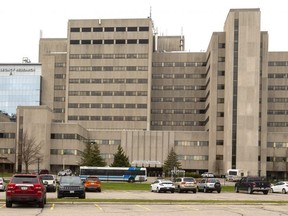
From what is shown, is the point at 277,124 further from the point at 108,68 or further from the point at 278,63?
the point at 108,68

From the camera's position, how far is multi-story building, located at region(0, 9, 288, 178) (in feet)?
444

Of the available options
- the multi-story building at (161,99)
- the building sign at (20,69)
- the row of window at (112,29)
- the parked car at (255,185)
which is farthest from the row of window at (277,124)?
the parked car at (255,185)

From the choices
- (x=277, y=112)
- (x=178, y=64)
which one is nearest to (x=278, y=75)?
(x=277, y=112)

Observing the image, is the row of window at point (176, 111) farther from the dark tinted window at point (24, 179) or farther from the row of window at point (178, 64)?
the dark tinted window at point (24, 179)

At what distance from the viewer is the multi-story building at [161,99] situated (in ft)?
444

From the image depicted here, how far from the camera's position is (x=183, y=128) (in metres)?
166

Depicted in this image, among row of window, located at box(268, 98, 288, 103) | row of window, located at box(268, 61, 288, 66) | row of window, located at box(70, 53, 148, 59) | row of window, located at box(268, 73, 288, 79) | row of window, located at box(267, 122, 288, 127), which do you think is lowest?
row of window, located at box(267, 122, 288, 127)

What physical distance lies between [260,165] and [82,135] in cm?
4522

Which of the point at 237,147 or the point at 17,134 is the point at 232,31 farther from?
the point at 17,134

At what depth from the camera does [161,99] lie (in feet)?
547

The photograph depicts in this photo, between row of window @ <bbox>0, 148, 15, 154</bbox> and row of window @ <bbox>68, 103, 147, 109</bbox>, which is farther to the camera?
row of window @ <bbox>68, 103, 147, 109</bbox>

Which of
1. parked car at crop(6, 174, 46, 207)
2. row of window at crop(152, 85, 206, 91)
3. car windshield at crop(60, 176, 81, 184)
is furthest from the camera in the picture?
row of window at crop(152, 85, 206, 91)

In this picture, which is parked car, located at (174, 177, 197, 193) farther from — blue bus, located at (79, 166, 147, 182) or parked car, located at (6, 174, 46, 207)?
blue bus, located at (79, 166, 147, 182)

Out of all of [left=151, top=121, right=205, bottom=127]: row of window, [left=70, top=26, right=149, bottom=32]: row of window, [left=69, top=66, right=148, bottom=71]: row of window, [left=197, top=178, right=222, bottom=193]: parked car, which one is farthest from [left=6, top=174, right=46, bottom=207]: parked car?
[left=151, top=121, right=205, bottom=127]: row of window
